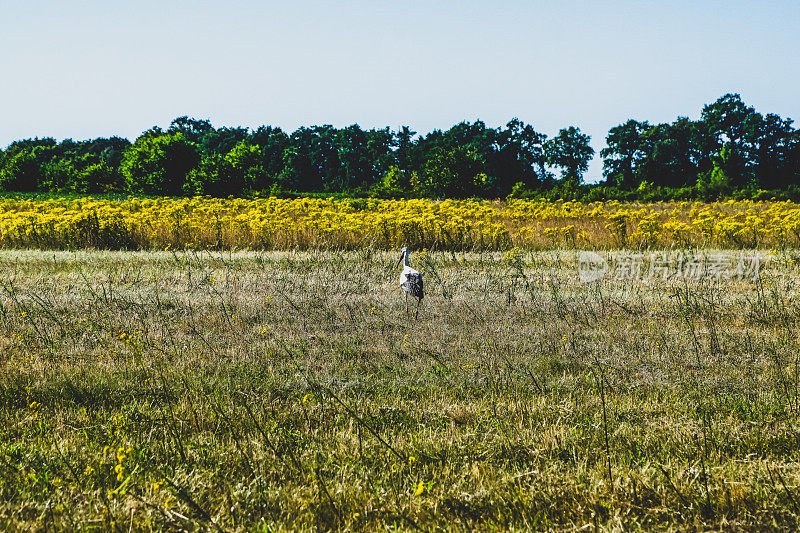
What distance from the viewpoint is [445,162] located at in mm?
42875

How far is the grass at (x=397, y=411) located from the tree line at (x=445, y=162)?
98.5ft

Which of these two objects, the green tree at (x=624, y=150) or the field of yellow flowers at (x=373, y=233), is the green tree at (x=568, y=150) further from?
the field of yellow flowers at (x=373, y=233)

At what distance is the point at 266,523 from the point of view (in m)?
2.85

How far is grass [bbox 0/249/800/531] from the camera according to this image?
2984 millimetres

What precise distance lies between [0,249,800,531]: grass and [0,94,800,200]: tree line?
98.5 feet

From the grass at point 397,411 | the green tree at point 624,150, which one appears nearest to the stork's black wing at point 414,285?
the grass at point 397,411

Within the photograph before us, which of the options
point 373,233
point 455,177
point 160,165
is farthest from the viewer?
point 160,165

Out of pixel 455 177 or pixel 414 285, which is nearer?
pixel 414 285

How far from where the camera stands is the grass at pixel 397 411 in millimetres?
2984

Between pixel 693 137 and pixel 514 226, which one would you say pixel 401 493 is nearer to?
pixel 514 226

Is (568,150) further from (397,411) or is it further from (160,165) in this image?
(397,411)

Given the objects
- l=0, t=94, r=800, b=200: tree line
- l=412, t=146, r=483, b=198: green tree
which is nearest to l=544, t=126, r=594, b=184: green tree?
l=0, t=94, r=800, b=200: tree line

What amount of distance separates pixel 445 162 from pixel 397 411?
39674mm
